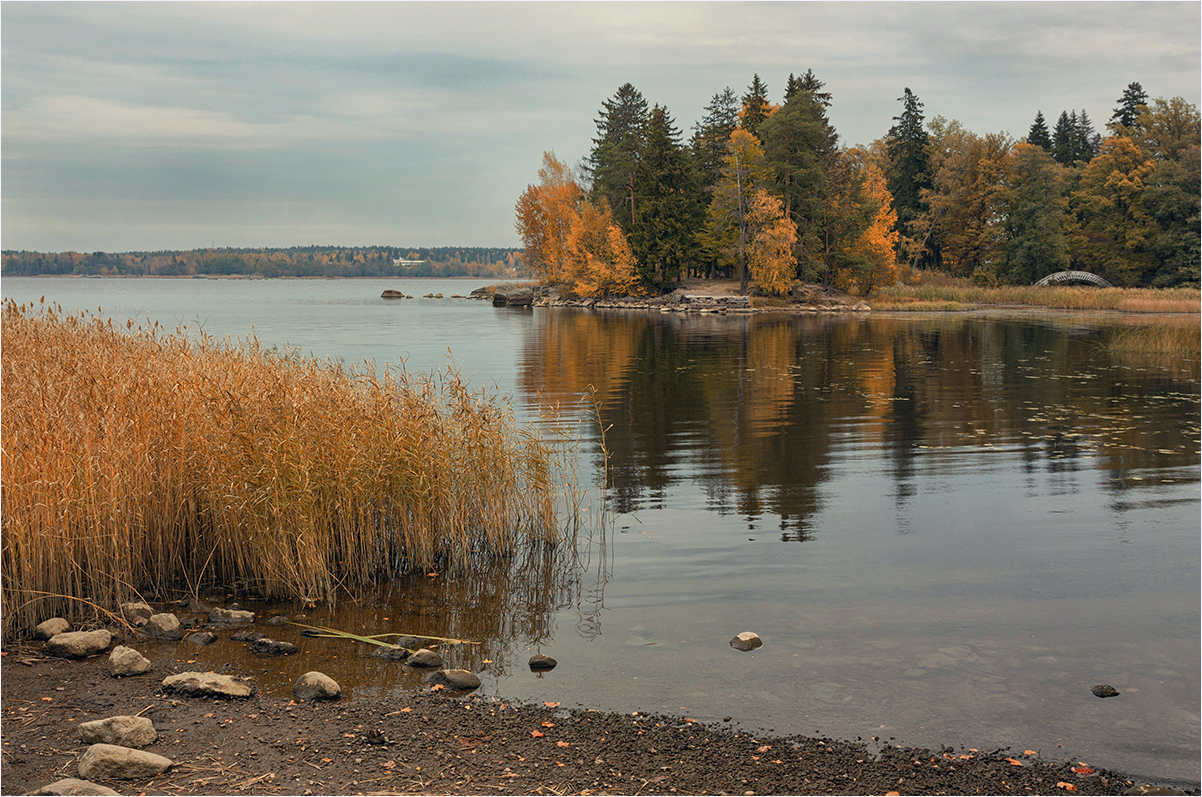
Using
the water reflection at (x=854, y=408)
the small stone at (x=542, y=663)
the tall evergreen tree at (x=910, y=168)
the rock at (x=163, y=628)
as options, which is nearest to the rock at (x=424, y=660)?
the small stone at (x=542, y=663)

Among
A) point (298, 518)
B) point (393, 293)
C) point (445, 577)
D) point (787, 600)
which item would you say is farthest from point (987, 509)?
point (393, 293)

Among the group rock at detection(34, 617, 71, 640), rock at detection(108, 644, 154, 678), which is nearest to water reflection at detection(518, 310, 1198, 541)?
rock at detection(108, 644, 154, 678)

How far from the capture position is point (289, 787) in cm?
521

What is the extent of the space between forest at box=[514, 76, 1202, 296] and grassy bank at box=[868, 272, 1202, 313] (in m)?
3.38

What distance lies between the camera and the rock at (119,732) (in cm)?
560

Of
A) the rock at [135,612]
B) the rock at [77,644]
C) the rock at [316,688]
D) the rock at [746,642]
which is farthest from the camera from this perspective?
the rock at [135,612]

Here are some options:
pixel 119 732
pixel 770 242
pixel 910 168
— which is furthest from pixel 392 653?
pixel 910 168

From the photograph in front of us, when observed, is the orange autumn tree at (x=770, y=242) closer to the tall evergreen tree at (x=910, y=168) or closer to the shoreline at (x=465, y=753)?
the tall evergreen tree at (x=910, y=168)

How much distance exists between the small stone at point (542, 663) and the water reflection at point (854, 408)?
507cm

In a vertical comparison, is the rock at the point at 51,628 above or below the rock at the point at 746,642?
above

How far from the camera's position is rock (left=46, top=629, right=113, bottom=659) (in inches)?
286

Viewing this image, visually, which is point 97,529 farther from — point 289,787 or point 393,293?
point 393,293

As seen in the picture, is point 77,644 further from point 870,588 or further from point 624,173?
point 624,173

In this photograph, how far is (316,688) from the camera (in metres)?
6.65
